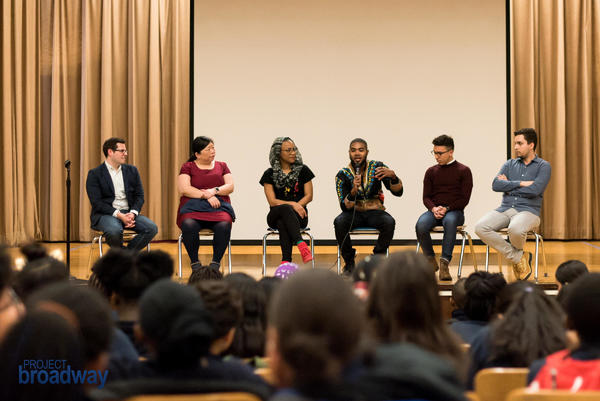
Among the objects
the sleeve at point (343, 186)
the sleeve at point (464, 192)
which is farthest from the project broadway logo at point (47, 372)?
the sleeve at point (464, 192)

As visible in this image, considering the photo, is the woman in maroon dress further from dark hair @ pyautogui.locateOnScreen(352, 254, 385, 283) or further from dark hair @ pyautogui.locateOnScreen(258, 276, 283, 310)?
dark hair @ pyautogui.locateOnScreen(352, 254, 385, 283)

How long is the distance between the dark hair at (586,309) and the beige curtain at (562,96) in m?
6.37

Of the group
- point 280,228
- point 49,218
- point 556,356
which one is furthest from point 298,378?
point 49,218

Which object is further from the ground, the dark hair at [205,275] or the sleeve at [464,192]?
the sleeve at [464,192]

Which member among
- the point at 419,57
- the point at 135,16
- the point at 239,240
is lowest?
the point at 239,240

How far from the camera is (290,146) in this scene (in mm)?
5547

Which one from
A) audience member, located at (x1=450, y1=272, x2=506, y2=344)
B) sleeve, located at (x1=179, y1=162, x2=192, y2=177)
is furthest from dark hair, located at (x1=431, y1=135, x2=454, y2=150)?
audience member, located at (x1=450, y1=272, x2=506, y2=344)

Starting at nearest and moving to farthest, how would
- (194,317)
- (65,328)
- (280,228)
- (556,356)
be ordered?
(65,328), (194,317), (556,356), (280,228)

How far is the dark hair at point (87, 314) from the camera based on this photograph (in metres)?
1.45

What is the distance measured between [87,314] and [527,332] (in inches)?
49.9

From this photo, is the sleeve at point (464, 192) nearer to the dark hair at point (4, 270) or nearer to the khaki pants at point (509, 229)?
the khaki pants at point (509, 229)

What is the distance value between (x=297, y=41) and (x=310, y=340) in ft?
22.7

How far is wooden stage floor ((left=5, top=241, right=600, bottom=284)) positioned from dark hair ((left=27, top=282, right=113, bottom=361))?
12.0 feet

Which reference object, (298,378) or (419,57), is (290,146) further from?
(298,378)
